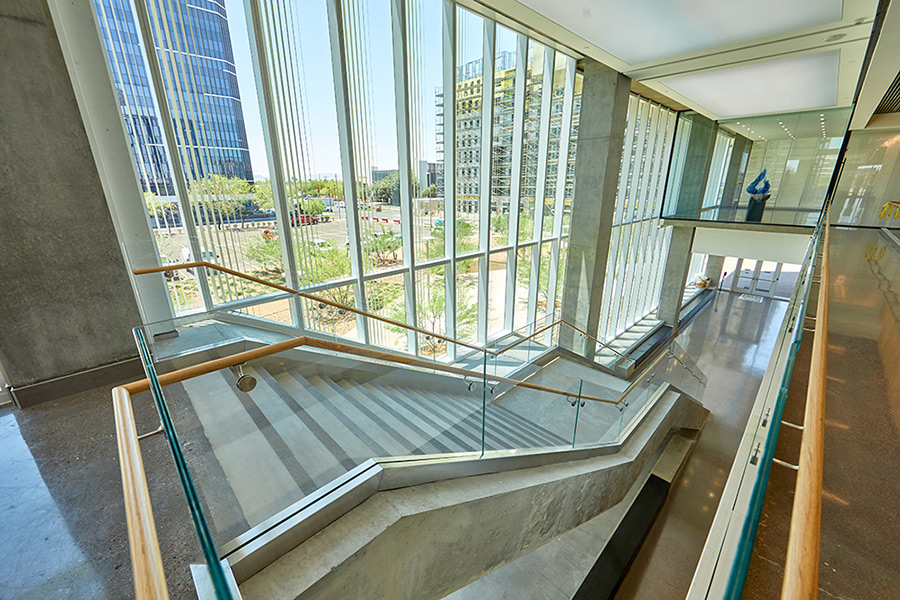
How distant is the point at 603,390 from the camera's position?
199 inches

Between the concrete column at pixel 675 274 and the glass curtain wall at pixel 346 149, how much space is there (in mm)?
6968

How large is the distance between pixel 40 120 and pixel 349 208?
288 centimetres

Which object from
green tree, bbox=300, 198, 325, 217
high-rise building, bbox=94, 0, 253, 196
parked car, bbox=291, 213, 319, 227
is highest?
high-rise building, bbox=94, 0, 253, 196

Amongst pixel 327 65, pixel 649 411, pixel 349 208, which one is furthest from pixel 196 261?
pixel 649 411

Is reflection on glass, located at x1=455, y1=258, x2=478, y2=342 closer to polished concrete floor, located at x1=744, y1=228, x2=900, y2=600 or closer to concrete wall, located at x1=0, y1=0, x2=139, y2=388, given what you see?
concrete wall, located at x1=0, y1=0, x2=139, y2=388

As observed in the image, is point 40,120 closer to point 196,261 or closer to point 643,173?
point 196,261

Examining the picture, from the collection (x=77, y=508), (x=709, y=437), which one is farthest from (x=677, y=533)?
(x=77, y=508)

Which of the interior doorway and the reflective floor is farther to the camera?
the interior doorway

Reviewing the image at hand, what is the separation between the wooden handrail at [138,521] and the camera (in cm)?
78

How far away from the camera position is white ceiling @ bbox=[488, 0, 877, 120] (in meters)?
4.29

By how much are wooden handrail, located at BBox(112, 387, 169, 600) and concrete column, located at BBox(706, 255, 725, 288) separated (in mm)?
20189

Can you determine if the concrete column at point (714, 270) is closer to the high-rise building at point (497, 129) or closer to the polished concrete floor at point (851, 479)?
the high-rise building at point (497, 129)

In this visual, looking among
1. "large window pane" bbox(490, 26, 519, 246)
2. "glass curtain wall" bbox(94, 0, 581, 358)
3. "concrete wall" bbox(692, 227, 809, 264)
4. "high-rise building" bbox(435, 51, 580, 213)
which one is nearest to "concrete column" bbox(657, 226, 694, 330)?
"concrete wall" bbox(692, 227, 809, 264)

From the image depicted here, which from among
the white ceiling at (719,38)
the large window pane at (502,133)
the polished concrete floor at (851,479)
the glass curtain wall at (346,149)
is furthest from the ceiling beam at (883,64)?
the large window pane at (502,133)
